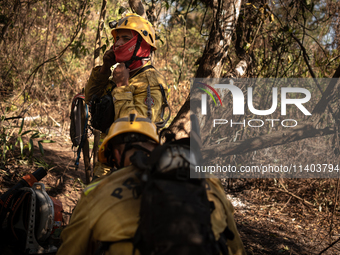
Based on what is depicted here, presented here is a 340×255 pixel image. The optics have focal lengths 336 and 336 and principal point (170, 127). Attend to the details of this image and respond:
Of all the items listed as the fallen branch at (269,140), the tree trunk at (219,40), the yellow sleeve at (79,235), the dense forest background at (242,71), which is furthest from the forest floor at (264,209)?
the yellow sleeve at (79,235)

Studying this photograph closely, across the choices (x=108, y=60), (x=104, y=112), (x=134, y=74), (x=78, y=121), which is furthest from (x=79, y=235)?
(x=78, y=121)

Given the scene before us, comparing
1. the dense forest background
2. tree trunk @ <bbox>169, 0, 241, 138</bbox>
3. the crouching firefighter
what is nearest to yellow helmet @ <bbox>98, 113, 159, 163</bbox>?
the crouching firefighter

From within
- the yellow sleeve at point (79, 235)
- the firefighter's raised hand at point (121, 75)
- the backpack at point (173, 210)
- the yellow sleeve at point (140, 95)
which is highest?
the firefighter's raised hand at point (121, 75)

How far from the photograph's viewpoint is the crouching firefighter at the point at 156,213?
125 centimetres

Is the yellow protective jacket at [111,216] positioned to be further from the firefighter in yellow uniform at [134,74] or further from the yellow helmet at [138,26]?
the yellow helmet at [138,26]

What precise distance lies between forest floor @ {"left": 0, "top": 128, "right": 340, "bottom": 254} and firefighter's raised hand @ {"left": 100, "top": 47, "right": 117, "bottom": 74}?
1373mm

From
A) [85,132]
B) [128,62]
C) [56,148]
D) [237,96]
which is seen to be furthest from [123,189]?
[56,148]

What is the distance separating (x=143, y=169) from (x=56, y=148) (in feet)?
18.2

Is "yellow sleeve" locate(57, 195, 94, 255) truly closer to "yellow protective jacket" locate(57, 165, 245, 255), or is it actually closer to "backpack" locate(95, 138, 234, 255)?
"yellow protective jacket" locate(57, 165, 245, 255)

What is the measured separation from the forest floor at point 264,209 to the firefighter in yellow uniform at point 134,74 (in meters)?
1.33

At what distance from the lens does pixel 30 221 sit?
2.60m

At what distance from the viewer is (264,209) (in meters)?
5.53

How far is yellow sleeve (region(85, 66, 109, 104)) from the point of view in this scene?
10.8ft

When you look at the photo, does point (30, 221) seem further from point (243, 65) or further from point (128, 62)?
point (243, 65)
